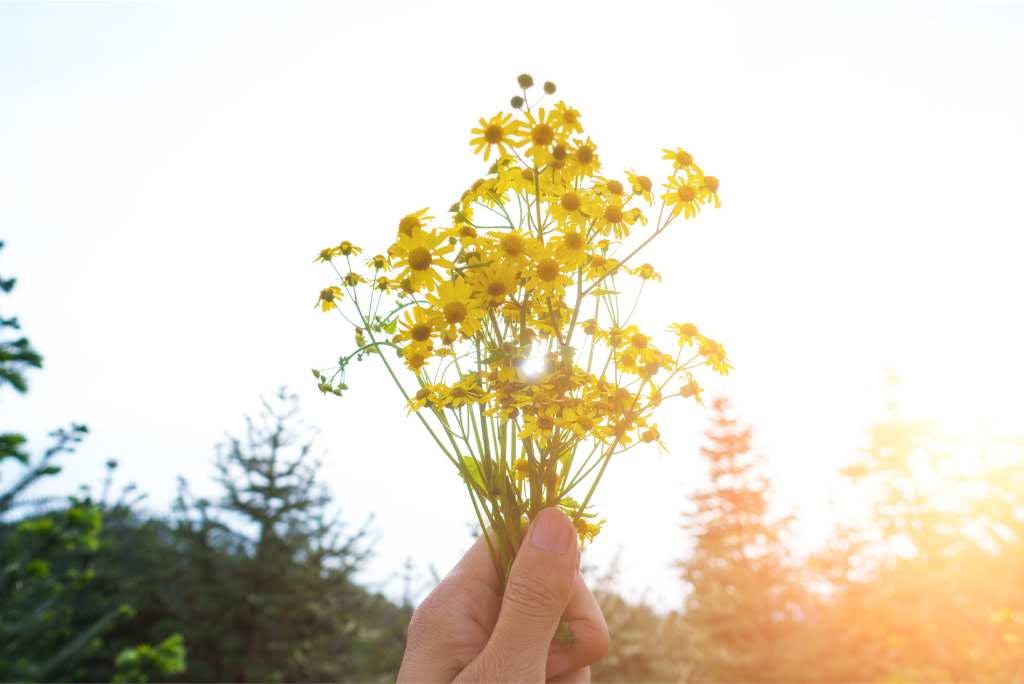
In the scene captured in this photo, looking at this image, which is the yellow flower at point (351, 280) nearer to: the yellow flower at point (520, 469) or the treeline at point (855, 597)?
the yellow flower at point (520, 469)

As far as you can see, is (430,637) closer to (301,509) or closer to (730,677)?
(301,509)

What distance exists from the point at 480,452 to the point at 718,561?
18508mm

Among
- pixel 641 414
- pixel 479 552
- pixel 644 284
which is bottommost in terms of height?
pixel 479 552

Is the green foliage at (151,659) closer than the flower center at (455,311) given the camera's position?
No

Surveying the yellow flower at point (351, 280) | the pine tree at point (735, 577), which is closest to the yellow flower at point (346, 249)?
the yellow flower at point (351, 280)

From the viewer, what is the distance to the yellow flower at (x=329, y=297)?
1882 millimetres

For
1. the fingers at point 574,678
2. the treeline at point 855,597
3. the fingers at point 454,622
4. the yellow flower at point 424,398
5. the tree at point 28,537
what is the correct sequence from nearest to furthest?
the yellow flower at point 424,398 < the fingers at point 454,622 < the fingers at point 574,678 < the tree at point 28,537 < the treeline at point 855,597

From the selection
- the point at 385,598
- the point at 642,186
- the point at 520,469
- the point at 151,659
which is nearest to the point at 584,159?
the point at 642,186

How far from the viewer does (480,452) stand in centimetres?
163

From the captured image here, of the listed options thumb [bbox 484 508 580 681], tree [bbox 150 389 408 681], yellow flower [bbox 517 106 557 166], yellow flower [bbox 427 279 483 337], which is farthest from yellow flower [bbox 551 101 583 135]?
tree [bbox 150 389 408 681]

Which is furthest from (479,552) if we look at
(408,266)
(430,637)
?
(408,266)

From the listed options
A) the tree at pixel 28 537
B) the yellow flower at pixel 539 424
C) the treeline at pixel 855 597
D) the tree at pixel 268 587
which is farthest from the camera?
the treeline at pixel 855 597

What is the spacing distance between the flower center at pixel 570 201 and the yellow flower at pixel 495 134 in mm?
185

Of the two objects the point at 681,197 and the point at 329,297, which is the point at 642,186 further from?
the point at 329,297
